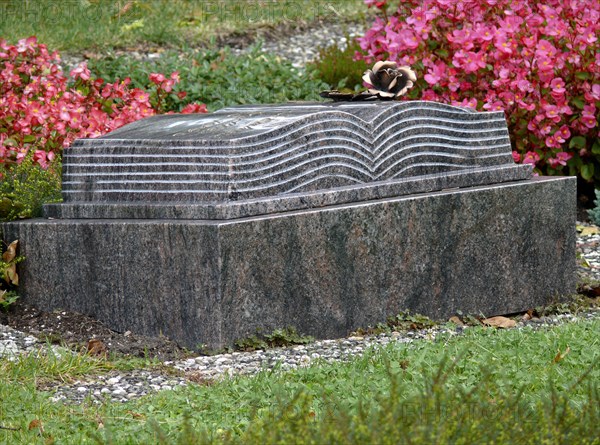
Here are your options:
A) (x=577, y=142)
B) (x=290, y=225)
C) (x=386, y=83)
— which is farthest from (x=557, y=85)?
(x=290, y=225)

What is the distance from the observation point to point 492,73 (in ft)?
25.8

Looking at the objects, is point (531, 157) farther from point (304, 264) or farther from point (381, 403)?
point (381, 403)

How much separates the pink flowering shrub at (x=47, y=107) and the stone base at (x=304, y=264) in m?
1.27

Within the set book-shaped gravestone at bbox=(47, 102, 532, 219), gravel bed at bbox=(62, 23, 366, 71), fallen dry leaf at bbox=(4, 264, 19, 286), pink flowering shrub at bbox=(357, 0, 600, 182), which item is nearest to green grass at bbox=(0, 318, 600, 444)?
book-shaped gravestone at bbox=(47, 102, 532, 219)

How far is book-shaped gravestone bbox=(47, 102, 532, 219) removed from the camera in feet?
16.3

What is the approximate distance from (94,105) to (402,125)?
2.51 metres

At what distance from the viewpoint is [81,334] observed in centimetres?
503

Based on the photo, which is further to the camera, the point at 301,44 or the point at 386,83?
the point at 301,44

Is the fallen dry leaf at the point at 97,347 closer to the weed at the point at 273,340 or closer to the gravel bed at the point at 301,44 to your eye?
the weed at the point at 273,340

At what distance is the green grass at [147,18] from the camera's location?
11.1 meters

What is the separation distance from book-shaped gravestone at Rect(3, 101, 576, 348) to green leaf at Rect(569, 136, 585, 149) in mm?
2010

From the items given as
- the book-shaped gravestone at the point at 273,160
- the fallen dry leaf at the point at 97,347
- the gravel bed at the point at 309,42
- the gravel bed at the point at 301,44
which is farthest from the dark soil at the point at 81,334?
the gravel bed at the point at 309,42

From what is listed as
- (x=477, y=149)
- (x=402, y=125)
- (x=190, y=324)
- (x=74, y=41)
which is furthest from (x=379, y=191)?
(x=74, y=41)

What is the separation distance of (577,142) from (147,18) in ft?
18.9
